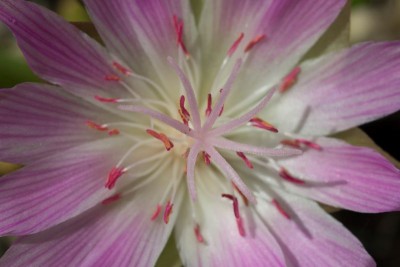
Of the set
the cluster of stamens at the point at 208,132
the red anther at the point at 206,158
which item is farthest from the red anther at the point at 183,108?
the red anther at the point at 206,158

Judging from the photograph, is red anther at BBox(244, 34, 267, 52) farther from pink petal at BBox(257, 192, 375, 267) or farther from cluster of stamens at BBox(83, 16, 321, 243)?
pink petal at BBox(257, 192, 375, 267)

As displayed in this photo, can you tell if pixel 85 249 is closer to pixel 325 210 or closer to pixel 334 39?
pixel 325 210

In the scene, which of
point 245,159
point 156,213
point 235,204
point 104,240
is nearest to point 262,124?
point 245,159

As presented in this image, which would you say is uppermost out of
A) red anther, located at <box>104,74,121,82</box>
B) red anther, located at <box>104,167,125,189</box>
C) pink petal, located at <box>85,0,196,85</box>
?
pink petal, located at <box>85,0,196,85</box>

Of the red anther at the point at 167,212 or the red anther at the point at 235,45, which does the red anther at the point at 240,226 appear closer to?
the red anther at the point at 167,212

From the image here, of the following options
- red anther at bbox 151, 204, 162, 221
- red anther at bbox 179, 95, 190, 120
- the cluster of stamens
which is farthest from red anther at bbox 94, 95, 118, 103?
red anther at bbox 151, 204, 162, 221

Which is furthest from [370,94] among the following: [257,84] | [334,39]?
[257,84]
